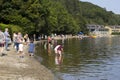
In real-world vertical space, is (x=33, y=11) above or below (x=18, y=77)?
above

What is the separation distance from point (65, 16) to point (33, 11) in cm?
8177

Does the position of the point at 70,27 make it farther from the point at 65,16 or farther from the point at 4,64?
the point at 4,64

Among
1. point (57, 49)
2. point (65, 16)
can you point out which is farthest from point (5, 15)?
point (65, 16)

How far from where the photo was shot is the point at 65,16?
166 m

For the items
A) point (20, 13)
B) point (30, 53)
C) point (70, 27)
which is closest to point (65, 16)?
point (70, 27)

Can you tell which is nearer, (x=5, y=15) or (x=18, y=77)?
(x=18, y=77)

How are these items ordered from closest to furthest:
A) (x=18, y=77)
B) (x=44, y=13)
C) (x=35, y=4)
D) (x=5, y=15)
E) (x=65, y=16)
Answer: (x=18, y=77), (x=5, y=15), (x=35, y=4), (x=44, y=13), (x=65, y=16)

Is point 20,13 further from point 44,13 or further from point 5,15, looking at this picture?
point 44,13

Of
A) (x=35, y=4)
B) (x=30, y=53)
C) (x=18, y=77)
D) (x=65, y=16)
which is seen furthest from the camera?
(x=65, y=16)

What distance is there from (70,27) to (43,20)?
83676mm

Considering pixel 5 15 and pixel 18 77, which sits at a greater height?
pixel 5 15

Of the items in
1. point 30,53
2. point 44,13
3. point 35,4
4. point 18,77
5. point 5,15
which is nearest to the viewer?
point 18,77

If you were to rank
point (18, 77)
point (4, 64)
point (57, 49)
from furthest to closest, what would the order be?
point (57, 49) → point (4, 64) → point (18, 77)

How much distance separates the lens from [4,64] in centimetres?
2581
